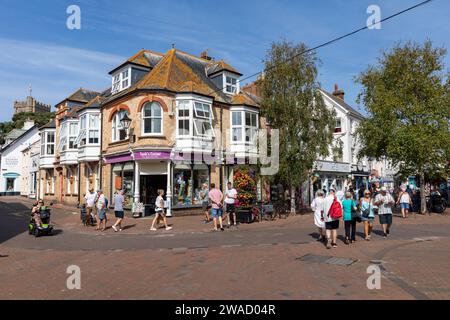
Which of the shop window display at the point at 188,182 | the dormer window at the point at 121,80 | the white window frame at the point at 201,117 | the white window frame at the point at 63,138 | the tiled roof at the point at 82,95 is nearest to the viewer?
the shop window display at the point at 188,182

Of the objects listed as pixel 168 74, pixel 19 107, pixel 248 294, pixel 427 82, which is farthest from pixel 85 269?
Result: pixel 19 107

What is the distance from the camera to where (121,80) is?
76.2 feet

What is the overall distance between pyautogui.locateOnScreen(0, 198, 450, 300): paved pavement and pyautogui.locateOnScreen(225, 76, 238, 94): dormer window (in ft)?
43.5

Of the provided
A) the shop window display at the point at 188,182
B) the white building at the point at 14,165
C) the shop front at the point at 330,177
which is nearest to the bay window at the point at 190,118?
the shop window display at the point at 188,182

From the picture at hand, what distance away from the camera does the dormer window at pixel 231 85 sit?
2444 cm

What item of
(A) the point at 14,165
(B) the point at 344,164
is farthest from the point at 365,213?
(A) the point at 14,165

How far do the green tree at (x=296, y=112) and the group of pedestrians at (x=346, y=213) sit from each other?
793 centimetres

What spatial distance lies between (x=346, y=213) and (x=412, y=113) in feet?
42.7

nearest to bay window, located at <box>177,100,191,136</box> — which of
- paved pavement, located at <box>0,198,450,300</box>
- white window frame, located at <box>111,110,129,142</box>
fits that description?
white window frame, located at <box>111,110,129,142</box>

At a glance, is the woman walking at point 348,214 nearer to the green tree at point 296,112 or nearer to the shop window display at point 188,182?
the green tree at point 296,112

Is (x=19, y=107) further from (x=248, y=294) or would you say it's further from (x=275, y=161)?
(x=248, y=294)

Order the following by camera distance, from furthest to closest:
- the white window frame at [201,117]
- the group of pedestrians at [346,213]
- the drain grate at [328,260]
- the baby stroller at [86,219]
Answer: the white window frame at [201,117] < the baby stroller at [86,219] < the group of pedestrians at [346,213] < the drain grate at [328,260]

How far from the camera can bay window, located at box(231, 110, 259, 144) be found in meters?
23.1
